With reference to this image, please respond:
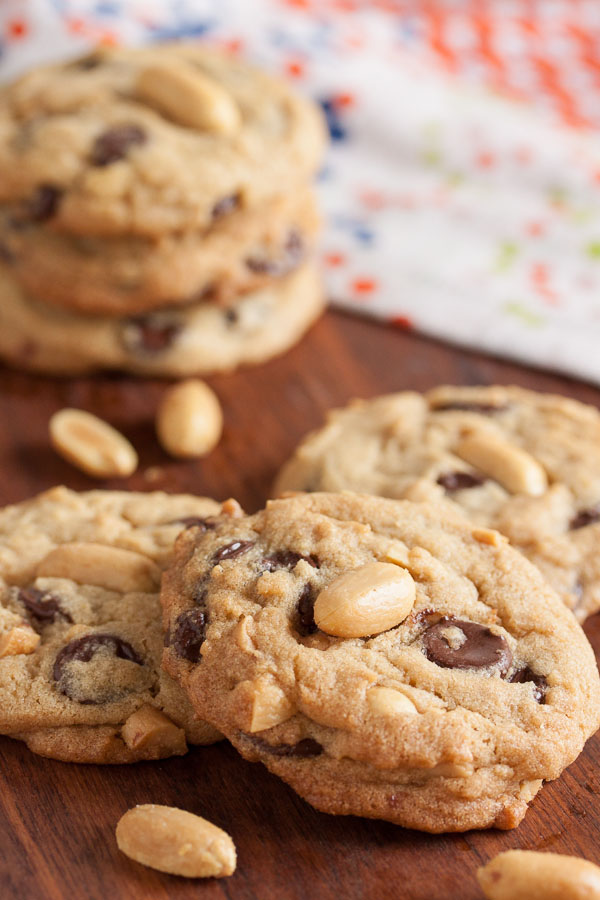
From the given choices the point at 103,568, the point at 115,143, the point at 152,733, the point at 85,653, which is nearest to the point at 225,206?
the point at 115,143

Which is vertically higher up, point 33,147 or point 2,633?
point 33,147

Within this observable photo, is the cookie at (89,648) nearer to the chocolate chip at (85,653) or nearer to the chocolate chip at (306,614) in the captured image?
the chocolate chip at (85,653)

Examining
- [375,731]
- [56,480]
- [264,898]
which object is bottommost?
[56,480]

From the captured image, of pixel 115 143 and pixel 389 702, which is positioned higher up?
pixel 115 143

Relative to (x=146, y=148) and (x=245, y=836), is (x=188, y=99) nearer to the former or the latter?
(x=146, y=148)

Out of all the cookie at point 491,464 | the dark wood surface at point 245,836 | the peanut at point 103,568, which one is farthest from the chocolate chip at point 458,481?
the peanut at point 103,568

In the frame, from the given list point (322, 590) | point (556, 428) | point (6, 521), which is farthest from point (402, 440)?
point (6, 521)

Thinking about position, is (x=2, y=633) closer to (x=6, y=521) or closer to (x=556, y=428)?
(x=6, y=521)
